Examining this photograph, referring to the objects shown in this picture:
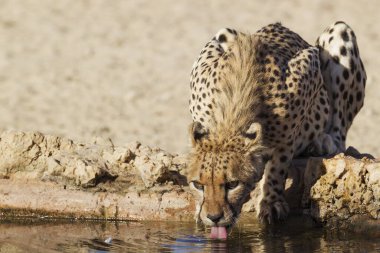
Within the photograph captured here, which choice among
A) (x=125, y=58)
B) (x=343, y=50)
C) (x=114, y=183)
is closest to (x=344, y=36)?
(x=343, y=50)

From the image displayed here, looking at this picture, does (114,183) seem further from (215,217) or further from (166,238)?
(215,217)

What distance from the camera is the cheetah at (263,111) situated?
7.28 m

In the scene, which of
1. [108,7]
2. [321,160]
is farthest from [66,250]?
[108,7]

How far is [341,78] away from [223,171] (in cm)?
242

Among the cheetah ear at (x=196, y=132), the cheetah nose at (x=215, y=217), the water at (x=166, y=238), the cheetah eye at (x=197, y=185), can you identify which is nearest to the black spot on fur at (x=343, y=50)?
the water at (x=166, y=238)

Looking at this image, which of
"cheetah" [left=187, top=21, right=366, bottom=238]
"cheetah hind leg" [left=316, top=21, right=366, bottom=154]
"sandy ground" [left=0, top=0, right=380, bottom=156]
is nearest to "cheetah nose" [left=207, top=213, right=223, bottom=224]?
"cheetah" [left=187, top=21, right=366, bottom=238]

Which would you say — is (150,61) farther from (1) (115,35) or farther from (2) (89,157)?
(2) (89,157)

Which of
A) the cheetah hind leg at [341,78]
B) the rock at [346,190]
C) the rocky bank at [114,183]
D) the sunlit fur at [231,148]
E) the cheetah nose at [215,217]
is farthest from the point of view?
the cheetah hind leg at [341,78]

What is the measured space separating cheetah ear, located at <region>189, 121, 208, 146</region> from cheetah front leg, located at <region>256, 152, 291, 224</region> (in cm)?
86

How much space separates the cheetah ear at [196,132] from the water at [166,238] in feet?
2.18

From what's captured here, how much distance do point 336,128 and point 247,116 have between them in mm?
1863

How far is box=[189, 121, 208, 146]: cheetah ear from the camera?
7.41 m

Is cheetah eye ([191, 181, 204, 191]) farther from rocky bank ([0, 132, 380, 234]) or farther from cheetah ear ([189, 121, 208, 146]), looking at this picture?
rocky bank ([0, 132, 380, 234])

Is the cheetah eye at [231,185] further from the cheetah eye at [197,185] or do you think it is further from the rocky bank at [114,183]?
the rocky bank at [114,183]
